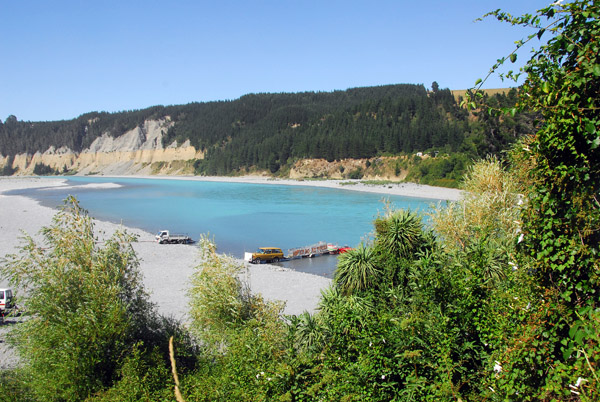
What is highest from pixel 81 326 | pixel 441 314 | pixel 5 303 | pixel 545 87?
pixel 545 87

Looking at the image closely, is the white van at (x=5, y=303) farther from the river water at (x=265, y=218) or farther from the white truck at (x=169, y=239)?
the white truck at (x=169, y=239)

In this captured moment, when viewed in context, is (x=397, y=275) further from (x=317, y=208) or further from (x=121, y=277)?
(x=317, y=208)

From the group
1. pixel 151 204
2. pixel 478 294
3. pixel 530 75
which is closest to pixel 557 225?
pixel 530 75

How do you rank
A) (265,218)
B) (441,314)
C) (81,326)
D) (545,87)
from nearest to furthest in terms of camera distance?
(545,87) < (441,314) < (81,326) < (265,218)

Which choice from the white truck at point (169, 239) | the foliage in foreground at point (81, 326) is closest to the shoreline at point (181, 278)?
the white truck at point (169, 239)

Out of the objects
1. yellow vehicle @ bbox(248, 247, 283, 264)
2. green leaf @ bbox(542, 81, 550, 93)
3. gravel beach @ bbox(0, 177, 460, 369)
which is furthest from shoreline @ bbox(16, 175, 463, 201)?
green leaf @ bbox(542, 81, 550, 93)

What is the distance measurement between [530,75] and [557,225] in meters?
2.02

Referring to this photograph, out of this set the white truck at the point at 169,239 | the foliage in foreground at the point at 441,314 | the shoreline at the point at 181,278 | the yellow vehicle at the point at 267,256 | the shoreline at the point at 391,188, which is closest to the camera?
the foliage in foreground at the point at 441,314

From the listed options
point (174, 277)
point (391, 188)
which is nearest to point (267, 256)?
point (174, 277)

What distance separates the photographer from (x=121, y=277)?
1468cm

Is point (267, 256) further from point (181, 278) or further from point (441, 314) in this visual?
point (441, 314)

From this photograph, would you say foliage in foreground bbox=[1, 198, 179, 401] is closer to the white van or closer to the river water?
the white van

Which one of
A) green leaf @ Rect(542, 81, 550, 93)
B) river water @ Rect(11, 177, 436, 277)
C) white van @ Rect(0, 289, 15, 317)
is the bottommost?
river water @ Rect(11, 177, 436, 277)

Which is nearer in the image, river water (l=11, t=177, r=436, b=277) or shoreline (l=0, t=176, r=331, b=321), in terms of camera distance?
shoreline (l=0, t=176, r=331, b=321)
